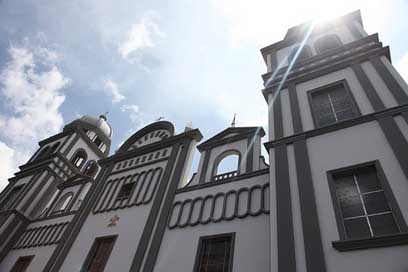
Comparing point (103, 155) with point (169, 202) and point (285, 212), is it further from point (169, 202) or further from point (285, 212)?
point (285, 212)

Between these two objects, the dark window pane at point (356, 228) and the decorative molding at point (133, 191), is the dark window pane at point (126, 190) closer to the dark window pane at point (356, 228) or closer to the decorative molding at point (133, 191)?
the decorative molding at point (133, 191)

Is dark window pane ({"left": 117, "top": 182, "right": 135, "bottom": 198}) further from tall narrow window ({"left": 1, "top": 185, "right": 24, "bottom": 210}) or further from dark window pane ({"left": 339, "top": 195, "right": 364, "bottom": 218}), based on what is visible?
dark window pane ({"left": 339, "top": 195, "right": 364, "bottom": 218})

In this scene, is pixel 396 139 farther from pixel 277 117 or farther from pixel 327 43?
pixel 327 43

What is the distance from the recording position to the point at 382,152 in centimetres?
596

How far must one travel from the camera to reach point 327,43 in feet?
36.4

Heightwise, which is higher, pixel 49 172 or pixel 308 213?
pixel 49 172

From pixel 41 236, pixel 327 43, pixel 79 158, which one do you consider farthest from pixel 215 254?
pixel 79 158

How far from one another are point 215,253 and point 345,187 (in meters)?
3.81

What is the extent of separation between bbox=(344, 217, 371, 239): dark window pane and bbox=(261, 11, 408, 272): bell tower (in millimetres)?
17

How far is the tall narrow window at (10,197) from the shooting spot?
16239 mm

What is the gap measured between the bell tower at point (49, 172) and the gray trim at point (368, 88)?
559 inches

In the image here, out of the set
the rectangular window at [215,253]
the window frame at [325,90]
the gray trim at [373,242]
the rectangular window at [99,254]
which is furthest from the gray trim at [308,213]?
the rectangular window at [99,254]

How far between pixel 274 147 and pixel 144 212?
553 centimetres

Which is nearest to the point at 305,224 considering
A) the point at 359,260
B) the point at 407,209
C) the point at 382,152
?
the point at 359,260
